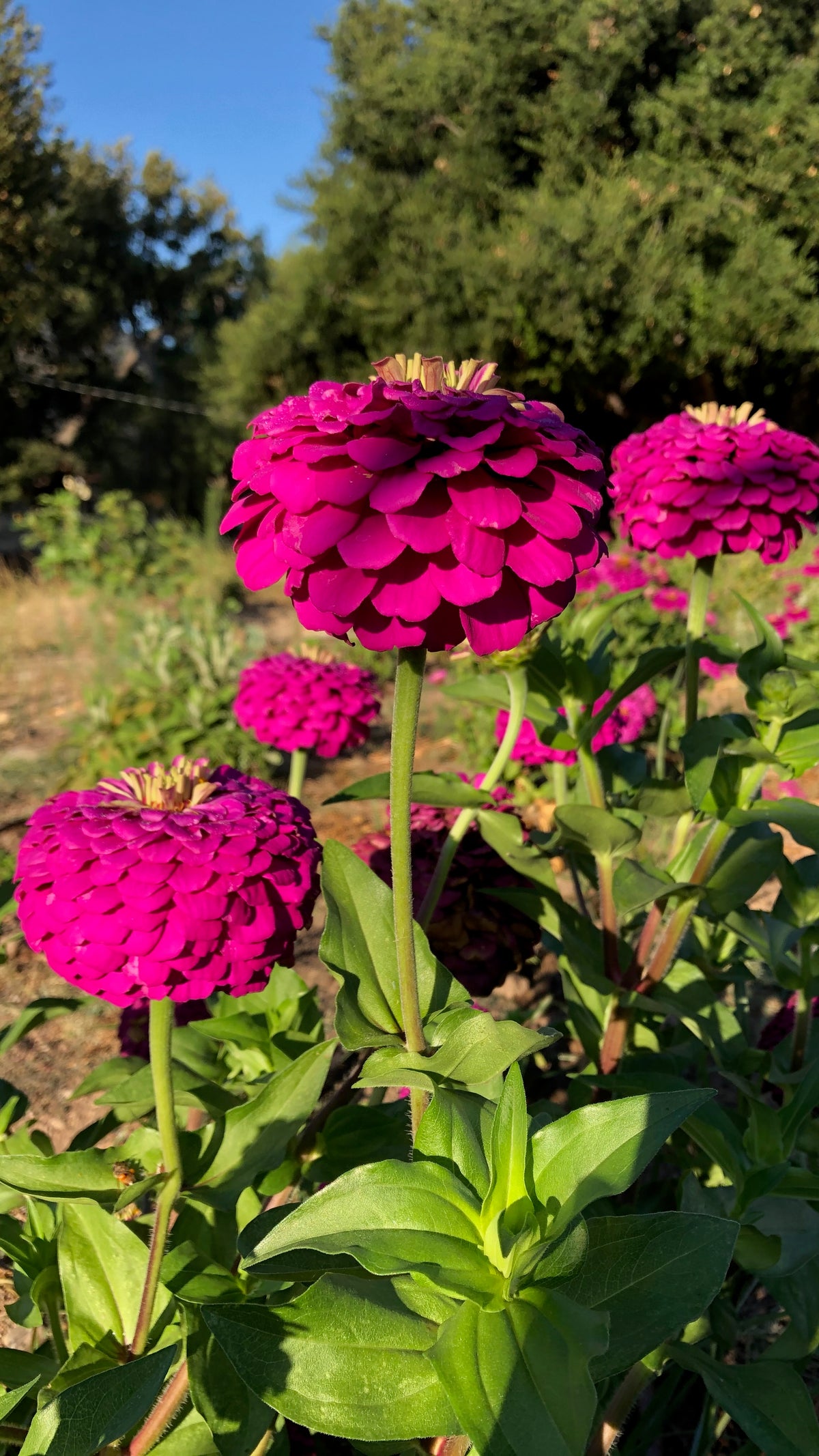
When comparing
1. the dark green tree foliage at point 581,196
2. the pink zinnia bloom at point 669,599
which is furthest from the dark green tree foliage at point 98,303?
the pink zinnia bloom at point 669,599

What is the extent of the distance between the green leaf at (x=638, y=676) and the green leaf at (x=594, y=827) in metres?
0.16

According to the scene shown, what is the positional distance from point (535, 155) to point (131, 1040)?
448 inches

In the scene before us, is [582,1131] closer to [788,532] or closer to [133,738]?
[788,532]

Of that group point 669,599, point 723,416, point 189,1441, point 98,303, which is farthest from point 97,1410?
point 98,303

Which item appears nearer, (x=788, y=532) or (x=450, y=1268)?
(x=450, y=1268)

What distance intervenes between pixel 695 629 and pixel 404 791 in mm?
954

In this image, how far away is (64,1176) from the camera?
121cm

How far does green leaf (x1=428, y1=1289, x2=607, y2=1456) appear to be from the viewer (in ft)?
2.36

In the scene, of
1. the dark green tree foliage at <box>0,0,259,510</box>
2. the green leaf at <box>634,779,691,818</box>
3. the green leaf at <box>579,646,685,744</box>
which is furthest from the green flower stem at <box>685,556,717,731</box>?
the dark green tree foliage at <box>0,0,259,510</box>

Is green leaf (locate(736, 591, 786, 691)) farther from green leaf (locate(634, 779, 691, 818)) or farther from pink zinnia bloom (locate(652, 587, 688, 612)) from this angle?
pink zinnia bloom (locate(652, 587, 688, 612))

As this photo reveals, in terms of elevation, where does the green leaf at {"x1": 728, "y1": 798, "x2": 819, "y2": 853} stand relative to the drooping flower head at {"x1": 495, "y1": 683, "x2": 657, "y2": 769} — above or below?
above

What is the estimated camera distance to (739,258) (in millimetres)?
9102

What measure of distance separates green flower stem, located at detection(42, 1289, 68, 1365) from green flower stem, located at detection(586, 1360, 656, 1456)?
0.76 m

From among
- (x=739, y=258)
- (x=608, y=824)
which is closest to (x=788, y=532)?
(x=608, y=824)
